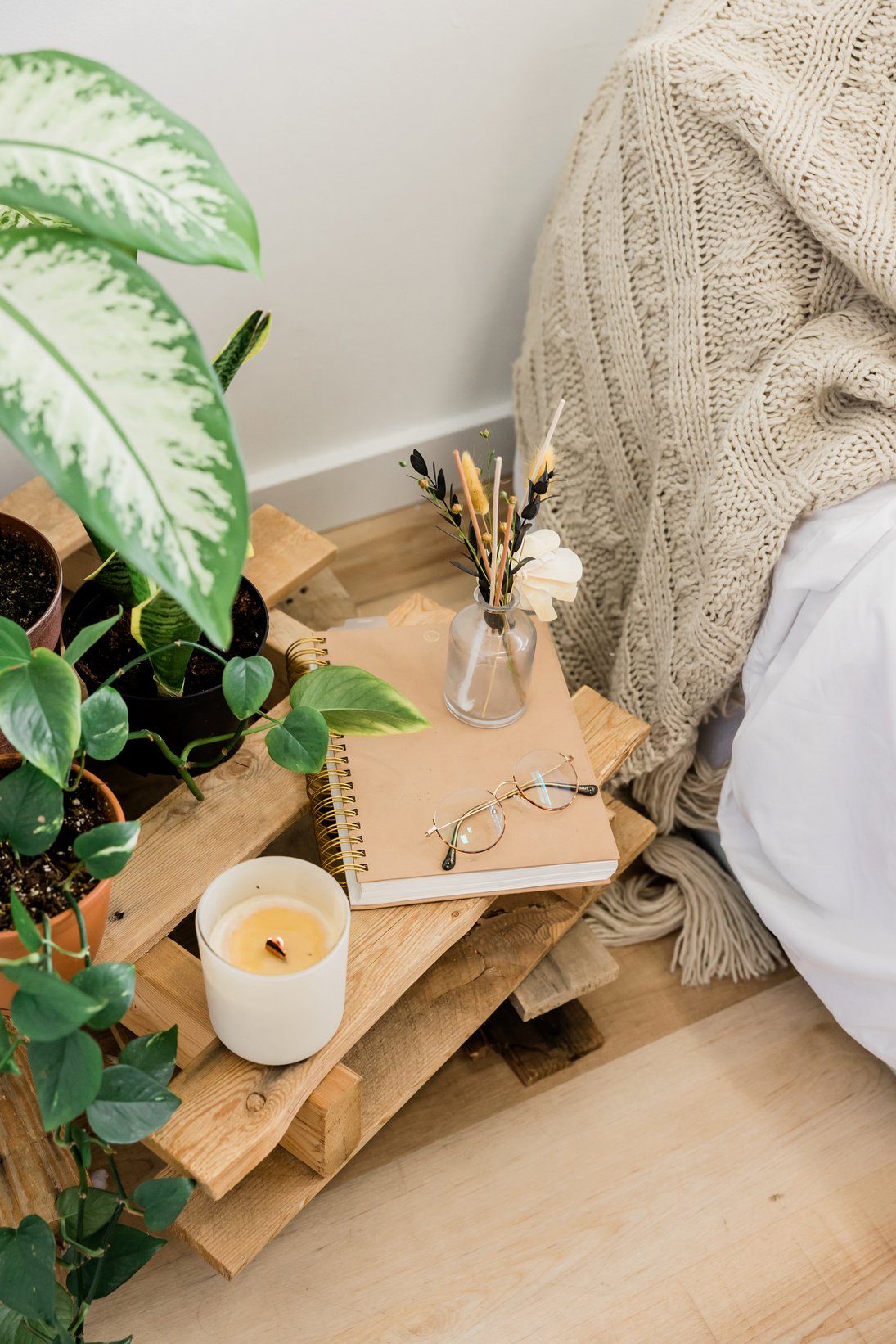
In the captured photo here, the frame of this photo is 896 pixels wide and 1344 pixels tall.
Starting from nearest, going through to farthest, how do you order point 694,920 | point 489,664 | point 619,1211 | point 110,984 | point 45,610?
point 110,984
point 45,610
point 489,664
point 619,1211
point 694,920

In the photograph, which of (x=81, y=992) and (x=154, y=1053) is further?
(x=154, y=1053)

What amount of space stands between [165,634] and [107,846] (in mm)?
234

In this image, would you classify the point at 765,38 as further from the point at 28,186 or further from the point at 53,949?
the point at 53,949

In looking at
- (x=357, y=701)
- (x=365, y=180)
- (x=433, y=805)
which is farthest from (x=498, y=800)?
(x=365, y=180)

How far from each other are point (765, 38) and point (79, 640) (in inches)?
30.7

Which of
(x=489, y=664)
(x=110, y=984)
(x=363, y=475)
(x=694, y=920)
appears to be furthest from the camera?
(x=363, y=475)

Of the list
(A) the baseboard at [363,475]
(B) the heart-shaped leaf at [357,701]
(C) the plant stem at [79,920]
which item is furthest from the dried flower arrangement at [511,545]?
(A) the baseboard at [363,475]

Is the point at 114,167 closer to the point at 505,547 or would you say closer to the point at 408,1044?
the point at 505,547

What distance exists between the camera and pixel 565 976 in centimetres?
95

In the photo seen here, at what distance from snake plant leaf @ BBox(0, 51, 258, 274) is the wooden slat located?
0.47 metres

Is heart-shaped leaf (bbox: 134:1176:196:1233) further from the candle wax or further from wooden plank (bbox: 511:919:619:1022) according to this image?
wooden plank (bbox: 511:919:619:1022)

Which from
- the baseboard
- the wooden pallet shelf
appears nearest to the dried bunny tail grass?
the wooden pallet shelf

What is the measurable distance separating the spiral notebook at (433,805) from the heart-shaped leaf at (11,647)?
0.29 m

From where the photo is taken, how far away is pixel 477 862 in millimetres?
774
